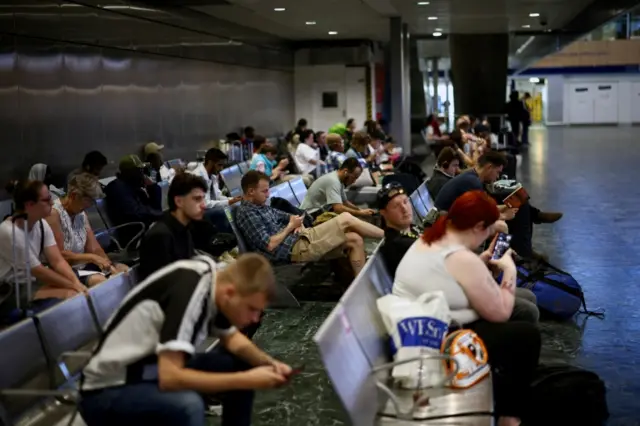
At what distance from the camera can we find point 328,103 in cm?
2584

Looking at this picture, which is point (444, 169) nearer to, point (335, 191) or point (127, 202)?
point (335, 191)

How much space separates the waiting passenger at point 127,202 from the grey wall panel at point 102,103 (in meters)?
1.96

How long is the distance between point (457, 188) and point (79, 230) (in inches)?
125

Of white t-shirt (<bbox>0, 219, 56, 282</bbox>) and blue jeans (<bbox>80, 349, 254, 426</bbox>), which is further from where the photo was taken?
white t-shirt (<bbox>0, 219, 56, 282</bbox>)

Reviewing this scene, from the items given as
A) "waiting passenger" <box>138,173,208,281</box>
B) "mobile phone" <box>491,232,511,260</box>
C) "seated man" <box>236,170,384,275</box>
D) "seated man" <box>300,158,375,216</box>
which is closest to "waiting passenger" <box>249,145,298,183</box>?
"seated man" <box>300,158,375,216</box>

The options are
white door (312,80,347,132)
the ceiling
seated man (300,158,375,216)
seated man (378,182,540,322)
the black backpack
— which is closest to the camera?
the black backpack

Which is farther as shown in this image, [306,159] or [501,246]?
[306,159]

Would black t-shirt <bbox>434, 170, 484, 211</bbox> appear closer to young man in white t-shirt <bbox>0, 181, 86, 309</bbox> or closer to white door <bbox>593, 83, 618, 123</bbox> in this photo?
young man in white t-shirt <bbox>0, 181, 86, 309</bbox>

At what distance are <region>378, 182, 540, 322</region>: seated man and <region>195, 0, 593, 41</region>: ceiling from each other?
9.44 m

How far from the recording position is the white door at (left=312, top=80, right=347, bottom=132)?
25.8 meters

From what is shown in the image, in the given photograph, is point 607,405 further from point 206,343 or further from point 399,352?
point 206,343

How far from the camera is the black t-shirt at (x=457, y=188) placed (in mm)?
7273

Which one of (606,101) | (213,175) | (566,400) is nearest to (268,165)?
(213,175)

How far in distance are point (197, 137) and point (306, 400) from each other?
483 inches
